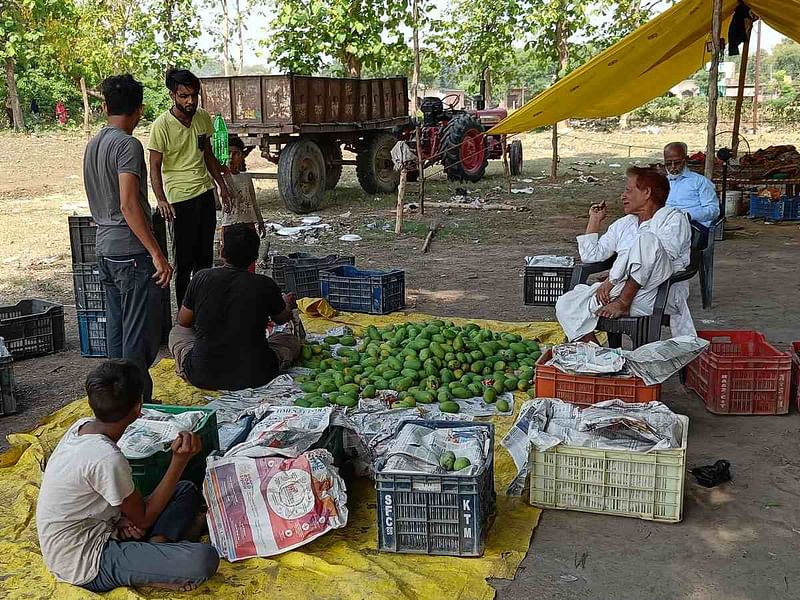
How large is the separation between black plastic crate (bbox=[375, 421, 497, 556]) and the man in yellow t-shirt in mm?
3112

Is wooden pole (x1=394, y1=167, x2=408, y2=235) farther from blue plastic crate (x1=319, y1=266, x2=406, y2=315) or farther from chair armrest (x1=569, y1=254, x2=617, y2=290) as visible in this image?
chair armrest (x1=569, y1=254, x2=617, y2=290)

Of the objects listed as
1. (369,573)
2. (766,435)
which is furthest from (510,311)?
(369,573)

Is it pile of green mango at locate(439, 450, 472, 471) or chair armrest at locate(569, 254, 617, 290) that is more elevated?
chair armrest at locate(569, 254, 617, 290)

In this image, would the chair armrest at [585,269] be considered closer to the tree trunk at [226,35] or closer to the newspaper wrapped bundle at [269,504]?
the newspaper wrapped bundle at [269,504]

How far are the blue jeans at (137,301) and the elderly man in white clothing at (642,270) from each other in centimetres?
232

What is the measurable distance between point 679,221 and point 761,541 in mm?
2092

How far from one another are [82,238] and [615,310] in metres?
3.63

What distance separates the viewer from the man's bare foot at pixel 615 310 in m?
4.77

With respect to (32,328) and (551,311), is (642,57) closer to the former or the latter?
(551,311)

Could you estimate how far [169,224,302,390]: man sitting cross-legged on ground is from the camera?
181 inches

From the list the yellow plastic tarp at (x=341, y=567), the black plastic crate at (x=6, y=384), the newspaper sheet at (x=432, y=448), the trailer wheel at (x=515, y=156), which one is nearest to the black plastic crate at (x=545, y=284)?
the yellow plastic tarp at (x=341, y=567)

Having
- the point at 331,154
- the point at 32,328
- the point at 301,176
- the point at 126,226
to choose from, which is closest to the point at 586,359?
the point at 126,226

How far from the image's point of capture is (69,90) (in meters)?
32.2

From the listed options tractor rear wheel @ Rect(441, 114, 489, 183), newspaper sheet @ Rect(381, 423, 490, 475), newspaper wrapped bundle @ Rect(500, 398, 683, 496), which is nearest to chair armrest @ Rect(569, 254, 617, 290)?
newspaper wrapped bundle @ Rect(500, 398, 683, 496)
